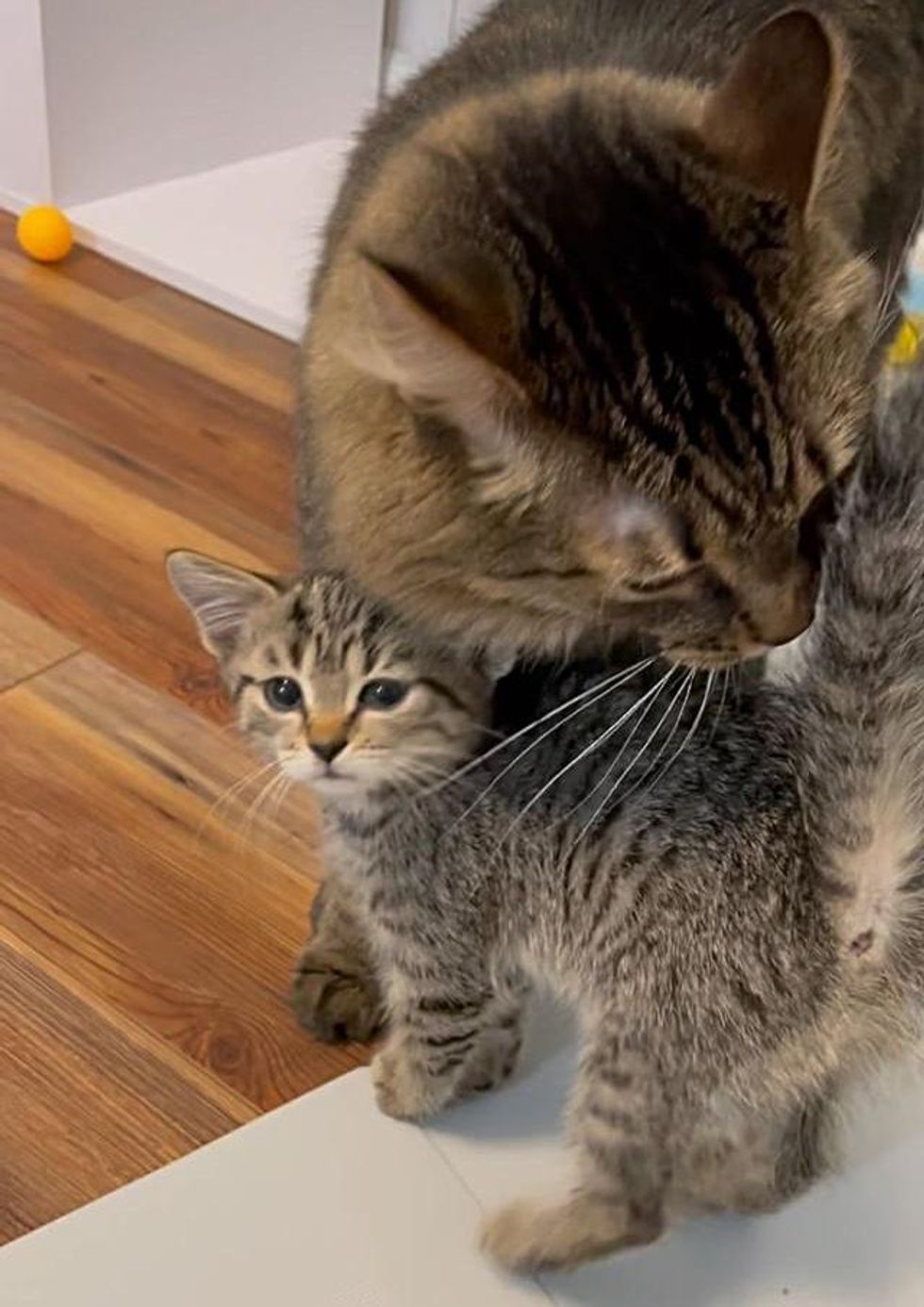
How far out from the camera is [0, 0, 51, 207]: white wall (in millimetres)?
2389

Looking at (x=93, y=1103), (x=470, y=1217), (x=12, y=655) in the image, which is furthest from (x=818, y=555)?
(x=12, y=655)

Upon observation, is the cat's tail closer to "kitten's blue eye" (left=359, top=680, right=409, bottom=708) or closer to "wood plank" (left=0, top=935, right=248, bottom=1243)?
"kitten's blue eye" (left=359, top=680, right=409, bottom=708)

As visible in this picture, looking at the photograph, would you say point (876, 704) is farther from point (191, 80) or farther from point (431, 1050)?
point (191, 80)

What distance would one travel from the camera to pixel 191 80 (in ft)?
8.56

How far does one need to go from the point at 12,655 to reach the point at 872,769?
105 cm

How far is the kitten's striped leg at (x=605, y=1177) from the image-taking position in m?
1.12

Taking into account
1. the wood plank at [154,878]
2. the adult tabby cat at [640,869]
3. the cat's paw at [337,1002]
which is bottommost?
the wood plank at [154,878]

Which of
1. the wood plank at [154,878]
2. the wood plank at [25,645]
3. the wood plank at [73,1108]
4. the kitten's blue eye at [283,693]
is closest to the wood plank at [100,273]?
the wood plank at [25,645]

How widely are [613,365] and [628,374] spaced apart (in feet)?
0.03

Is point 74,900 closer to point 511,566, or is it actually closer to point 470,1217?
point 470,1217

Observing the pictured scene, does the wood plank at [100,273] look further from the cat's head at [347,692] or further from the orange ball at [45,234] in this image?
the cat's head at [347,692]

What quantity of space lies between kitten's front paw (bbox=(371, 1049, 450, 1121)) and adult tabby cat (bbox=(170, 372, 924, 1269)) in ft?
0.15

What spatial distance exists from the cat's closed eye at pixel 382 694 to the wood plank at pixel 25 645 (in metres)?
0.71

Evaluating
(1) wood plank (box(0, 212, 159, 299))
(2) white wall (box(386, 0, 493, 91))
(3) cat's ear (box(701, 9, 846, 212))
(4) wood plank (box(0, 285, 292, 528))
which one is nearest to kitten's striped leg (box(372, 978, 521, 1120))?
(3) cat's ear (box(701, 9, 846, 212))
